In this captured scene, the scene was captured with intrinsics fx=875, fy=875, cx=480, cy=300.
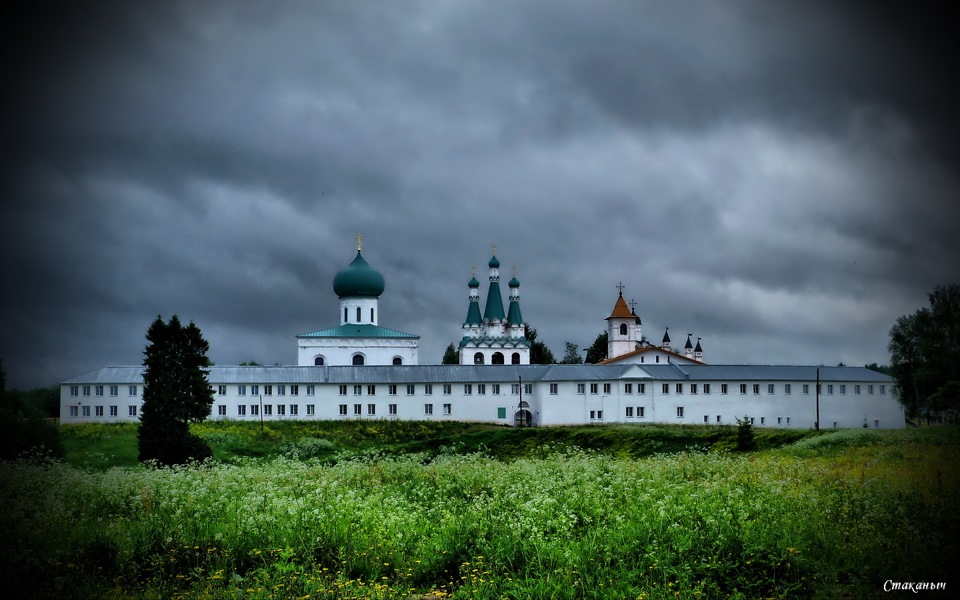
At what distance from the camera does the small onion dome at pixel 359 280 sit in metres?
74.3

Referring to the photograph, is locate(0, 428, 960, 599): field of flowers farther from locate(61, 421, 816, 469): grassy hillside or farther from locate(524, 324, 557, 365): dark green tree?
locate(524, 324, 557, 365): dark green tree

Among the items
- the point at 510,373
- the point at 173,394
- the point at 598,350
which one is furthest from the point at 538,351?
the point at 173,394

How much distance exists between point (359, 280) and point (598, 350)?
29.2 metres

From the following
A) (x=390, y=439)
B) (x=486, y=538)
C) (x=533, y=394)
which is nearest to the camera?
(x=486, y=538)

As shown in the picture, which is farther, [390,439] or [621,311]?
[621,311]

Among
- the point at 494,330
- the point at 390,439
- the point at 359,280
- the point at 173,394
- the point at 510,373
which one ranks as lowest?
the point at 390,439

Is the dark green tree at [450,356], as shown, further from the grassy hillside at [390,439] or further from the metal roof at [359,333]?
the grassy hillside at [390,439]

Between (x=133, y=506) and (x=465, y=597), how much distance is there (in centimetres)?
550

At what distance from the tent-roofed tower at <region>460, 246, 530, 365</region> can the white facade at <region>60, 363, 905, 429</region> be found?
13.8 metres

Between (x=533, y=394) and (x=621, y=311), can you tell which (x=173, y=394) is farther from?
(x=621, y=311)

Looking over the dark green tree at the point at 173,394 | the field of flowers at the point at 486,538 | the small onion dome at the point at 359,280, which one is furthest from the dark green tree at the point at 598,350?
the field of flowers at the point at 486,538

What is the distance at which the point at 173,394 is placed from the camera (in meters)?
33.6

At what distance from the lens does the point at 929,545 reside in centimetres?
959

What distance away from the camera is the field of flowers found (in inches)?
358
